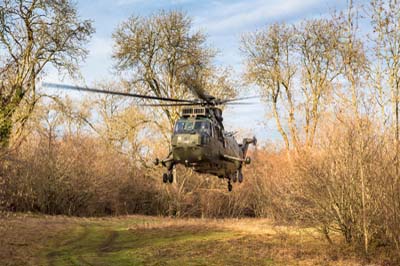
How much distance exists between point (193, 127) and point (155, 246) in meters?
7.37

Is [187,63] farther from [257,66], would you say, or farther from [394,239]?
[394,239]

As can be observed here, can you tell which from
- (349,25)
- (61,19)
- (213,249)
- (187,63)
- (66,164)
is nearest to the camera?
(349,25)

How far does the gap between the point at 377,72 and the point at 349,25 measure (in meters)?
1.84

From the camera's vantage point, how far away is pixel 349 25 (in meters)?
15.8

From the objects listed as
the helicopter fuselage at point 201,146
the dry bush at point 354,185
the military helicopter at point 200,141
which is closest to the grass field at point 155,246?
the dry bush at point 354,185

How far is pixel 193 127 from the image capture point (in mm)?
16562

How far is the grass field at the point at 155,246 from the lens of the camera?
18.1 m

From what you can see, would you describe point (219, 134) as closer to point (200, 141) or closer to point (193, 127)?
point (193, 127)

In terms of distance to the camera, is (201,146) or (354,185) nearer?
(201,146)

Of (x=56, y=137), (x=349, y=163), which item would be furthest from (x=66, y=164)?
(x=349, y=163)

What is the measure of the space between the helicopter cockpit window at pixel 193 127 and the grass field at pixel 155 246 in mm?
5142

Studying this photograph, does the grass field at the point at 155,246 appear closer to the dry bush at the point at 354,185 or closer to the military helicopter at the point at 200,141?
the dry bush at the point at 354,185

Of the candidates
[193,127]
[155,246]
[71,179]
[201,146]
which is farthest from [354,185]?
[71,179]

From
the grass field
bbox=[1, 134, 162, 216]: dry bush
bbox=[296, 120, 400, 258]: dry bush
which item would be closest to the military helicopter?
bbox=[296, 120, 400, 258]: dry bush
